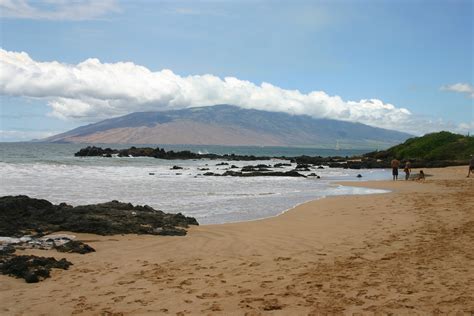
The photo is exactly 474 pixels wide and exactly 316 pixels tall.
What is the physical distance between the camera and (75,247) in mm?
9336

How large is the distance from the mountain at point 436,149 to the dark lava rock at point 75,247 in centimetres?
4847

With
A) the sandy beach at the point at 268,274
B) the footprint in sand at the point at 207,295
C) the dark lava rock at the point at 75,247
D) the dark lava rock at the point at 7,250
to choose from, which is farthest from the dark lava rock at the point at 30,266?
the footprint in sand at the point at 207,295

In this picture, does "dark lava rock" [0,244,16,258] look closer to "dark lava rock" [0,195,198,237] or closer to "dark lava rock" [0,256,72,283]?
"dark lava rock" [0,256,72,283]

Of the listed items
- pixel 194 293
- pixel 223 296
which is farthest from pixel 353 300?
pixel 194 293

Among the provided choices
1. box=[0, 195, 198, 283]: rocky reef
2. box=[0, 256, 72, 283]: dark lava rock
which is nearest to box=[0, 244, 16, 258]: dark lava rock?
box=[0, 195, 198, 283]: rocky reef

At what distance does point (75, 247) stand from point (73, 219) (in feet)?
7.88

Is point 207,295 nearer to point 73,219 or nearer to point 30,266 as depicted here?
point 30,266

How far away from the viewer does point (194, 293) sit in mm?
6496

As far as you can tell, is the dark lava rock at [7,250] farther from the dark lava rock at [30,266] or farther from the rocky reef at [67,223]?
the dark lava rock at [30,266]

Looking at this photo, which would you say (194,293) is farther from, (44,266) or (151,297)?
(44,266)

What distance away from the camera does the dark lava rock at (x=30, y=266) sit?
7.30m

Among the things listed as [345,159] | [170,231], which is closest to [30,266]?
[170,231]

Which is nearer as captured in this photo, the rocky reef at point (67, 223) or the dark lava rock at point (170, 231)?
the rocky reef at point (67, 223)

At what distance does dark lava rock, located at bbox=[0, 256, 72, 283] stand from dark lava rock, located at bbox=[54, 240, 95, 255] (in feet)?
3.41
